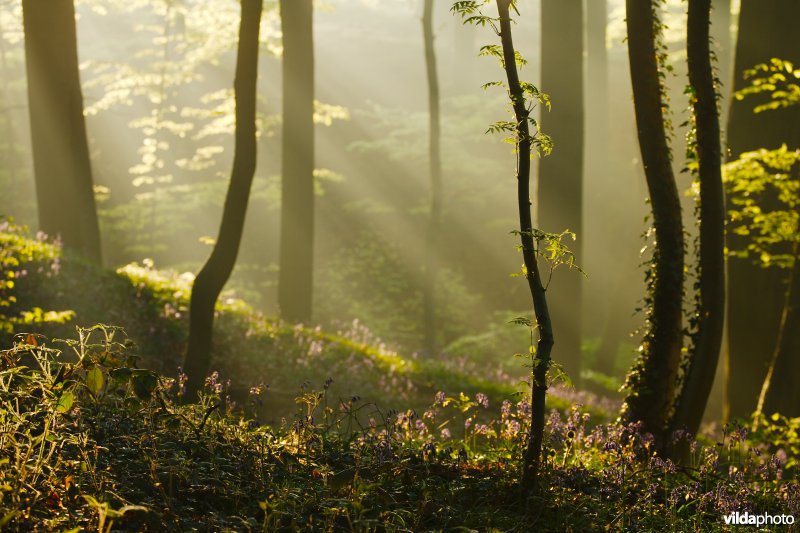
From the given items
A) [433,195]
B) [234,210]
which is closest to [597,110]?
[433,195]

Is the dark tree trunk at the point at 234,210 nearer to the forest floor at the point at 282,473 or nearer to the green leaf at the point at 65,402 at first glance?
the forest floor at the point at 282,473

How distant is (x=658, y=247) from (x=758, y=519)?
3.00 meters

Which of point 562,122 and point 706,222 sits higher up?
point 562,122

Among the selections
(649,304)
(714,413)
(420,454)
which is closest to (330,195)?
(714,413)

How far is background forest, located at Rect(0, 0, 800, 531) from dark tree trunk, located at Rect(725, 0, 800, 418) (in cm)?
4

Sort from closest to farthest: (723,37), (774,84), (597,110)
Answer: (774,84)
(597,110)
(723,37)

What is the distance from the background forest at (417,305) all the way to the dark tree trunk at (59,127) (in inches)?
1.5

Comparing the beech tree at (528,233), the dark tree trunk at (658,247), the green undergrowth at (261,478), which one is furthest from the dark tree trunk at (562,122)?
the beech tree at (528,233)

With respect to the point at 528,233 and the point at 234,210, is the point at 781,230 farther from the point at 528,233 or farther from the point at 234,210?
the point at 234,210

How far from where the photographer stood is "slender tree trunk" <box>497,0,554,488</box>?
440cm

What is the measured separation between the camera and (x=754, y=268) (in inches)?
422

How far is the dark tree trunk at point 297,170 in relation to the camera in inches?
574

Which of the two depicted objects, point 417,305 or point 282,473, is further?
point 417,305

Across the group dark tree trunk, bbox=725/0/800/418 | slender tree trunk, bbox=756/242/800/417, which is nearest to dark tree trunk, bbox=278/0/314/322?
dark tree trunk, bbox=725/0/800/418
